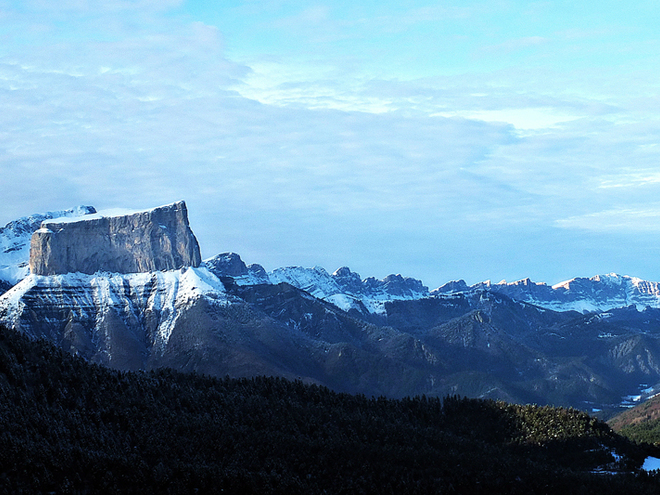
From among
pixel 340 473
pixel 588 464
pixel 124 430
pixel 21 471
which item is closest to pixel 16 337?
pixel 124 430

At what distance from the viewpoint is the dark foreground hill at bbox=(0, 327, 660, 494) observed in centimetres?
13412

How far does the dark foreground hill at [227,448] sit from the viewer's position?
134125 mm

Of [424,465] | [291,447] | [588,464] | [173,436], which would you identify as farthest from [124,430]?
[588,464]

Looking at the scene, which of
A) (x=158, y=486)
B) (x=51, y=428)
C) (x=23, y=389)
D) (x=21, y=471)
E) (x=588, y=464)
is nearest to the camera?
(x=21, y=471)

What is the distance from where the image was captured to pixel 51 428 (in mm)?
147625

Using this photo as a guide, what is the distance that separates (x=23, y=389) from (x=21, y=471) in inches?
1558

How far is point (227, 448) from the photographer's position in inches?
6388

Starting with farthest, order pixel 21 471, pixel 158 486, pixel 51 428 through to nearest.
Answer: pixel 51 428 < pixel 158 486 < pixel 21 471

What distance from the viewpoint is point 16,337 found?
600 feet

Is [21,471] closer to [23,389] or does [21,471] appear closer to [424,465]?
[23,389]

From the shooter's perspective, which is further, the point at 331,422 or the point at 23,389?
the point at 331,422

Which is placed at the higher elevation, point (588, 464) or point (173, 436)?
point (173, 436)

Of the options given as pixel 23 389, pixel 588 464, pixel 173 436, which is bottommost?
pixel 588 464

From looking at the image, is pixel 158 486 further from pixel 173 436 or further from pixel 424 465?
pixel 424 465
